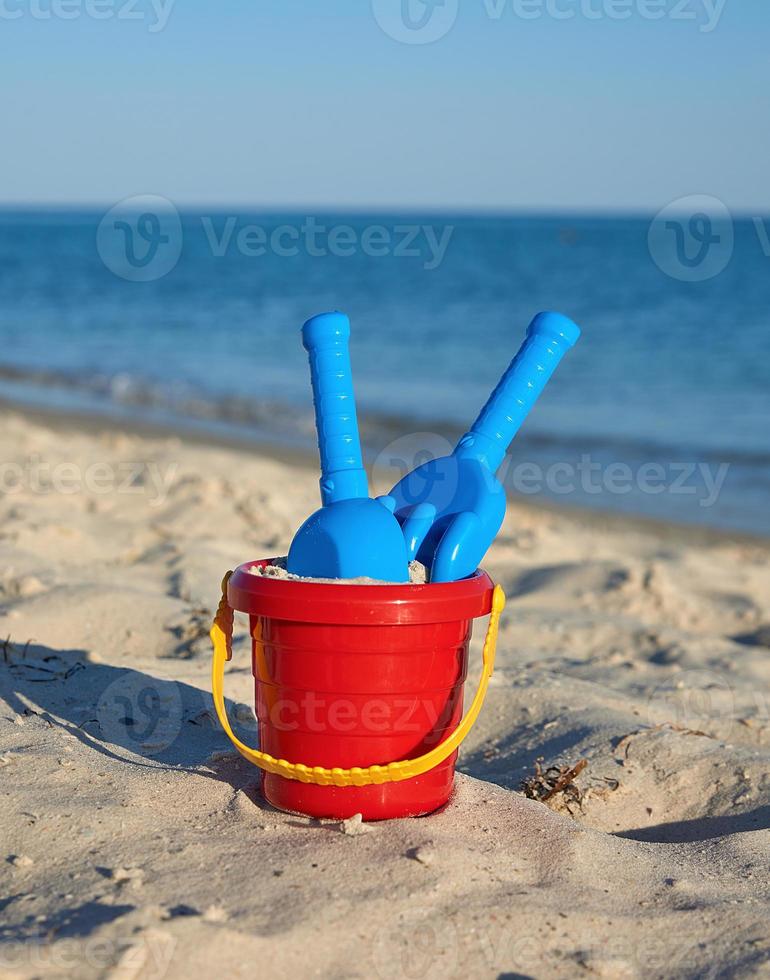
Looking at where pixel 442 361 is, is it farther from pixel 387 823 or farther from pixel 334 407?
pixel 387 823

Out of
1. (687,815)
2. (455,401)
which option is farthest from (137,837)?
(455,401)

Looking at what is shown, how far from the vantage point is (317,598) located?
196 cm

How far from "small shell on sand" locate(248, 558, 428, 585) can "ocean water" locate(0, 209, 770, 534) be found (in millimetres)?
4607

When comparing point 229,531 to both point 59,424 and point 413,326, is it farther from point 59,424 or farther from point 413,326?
point 413,326

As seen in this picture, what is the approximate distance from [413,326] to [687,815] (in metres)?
15.0

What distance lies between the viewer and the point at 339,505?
2.04 metres

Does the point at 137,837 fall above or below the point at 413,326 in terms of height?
below

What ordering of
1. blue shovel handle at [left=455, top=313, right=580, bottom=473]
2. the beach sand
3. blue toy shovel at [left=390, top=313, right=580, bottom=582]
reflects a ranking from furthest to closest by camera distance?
blue shovel handle at [left=455, top=313, right=580, bottom=473], blue toy shovel at [left=390, top=313, right=580, bottom=582], the beach sand

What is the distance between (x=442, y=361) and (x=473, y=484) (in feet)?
36.8

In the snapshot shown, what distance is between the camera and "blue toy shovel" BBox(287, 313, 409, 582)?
2.02 metres

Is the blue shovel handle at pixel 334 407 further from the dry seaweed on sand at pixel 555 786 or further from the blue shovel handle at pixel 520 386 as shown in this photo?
the dry seaweed on sand at pixel 555 786

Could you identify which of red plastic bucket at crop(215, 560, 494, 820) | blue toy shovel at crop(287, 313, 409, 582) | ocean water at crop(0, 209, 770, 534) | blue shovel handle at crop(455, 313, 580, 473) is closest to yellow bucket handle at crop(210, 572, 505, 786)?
red plastic bucket at crop(215, 560, 494, 820)

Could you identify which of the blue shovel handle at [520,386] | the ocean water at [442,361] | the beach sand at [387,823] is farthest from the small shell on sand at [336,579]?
the ocean water at [442,361]

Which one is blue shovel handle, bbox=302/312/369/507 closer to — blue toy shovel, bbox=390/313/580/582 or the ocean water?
blue toy shovel, bbox=390/313/580/582
